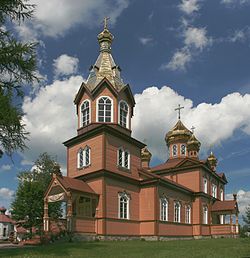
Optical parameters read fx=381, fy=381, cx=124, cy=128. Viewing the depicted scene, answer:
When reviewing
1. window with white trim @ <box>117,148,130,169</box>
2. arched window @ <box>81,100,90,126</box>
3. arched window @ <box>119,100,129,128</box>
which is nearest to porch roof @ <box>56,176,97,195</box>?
window with white trim @ <box>117,148,130,169</box>

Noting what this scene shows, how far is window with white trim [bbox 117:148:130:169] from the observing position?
26.7 metres

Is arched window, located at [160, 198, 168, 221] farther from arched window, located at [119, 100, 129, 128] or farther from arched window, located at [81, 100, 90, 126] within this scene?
arched window, located at [81, 100, 90, 126]

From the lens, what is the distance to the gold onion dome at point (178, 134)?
4428 cm

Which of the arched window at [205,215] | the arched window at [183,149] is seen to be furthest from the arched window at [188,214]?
the arched window at [183,149]

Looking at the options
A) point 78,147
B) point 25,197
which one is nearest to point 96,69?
point 78,147

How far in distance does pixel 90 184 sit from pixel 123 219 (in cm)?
331

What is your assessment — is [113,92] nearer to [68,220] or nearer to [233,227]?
[68,220]

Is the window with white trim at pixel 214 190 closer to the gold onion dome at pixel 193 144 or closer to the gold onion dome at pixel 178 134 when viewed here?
the gold onion dome at pixel 193 144

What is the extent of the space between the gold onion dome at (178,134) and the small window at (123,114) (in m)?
17.0

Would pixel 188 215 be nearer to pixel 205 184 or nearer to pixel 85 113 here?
pixel 205 184

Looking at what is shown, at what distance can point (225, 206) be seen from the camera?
3878 cm

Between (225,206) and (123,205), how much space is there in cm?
1642

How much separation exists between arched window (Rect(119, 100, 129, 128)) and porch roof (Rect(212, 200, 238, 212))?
53.1 ft

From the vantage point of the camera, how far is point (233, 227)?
36.4m
